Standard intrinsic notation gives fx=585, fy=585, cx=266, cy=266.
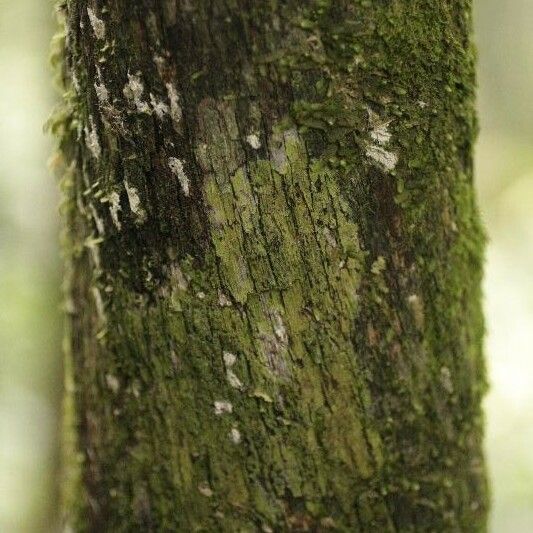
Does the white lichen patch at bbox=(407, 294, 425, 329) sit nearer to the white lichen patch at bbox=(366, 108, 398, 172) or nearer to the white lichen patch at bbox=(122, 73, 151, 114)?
the white lichen patch at bbox=(366, 108, 398, 172)

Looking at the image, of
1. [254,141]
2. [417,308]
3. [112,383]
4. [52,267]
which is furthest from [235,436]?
[52,267]

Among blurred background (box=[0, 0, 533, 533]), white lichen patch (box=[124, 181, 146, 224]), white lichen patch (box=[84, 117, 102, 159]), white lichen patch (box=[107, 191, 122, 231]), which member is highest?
blurred background (box=[0, 0, 533, 533])

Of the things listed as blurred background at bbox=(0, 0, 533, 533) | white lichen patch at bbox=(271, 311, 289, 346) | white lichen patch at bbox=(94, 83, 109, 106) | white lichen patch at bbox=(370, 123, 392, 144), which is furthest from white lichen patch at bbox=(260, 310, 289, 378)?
blurred background at bbox=(0, 0, 533, 533)

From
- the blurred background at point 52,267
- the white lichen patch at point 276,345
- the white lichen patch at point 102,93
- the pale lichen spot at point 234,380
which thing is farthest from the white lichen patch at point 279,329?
the blurred background at point 52,267

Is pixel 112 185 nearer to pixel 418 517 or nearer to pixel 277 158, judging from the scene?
pixel 277 158

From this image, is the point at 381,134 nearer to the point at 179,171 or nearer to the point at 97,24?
the point at 179,171

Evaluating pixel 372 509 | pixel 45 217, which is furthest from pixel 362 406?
pixel 45 217

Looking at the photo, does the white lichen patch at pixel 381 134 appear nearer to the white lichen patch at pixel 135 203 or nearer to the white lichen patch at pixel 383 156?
the white lichen patch at pixel 383 156
